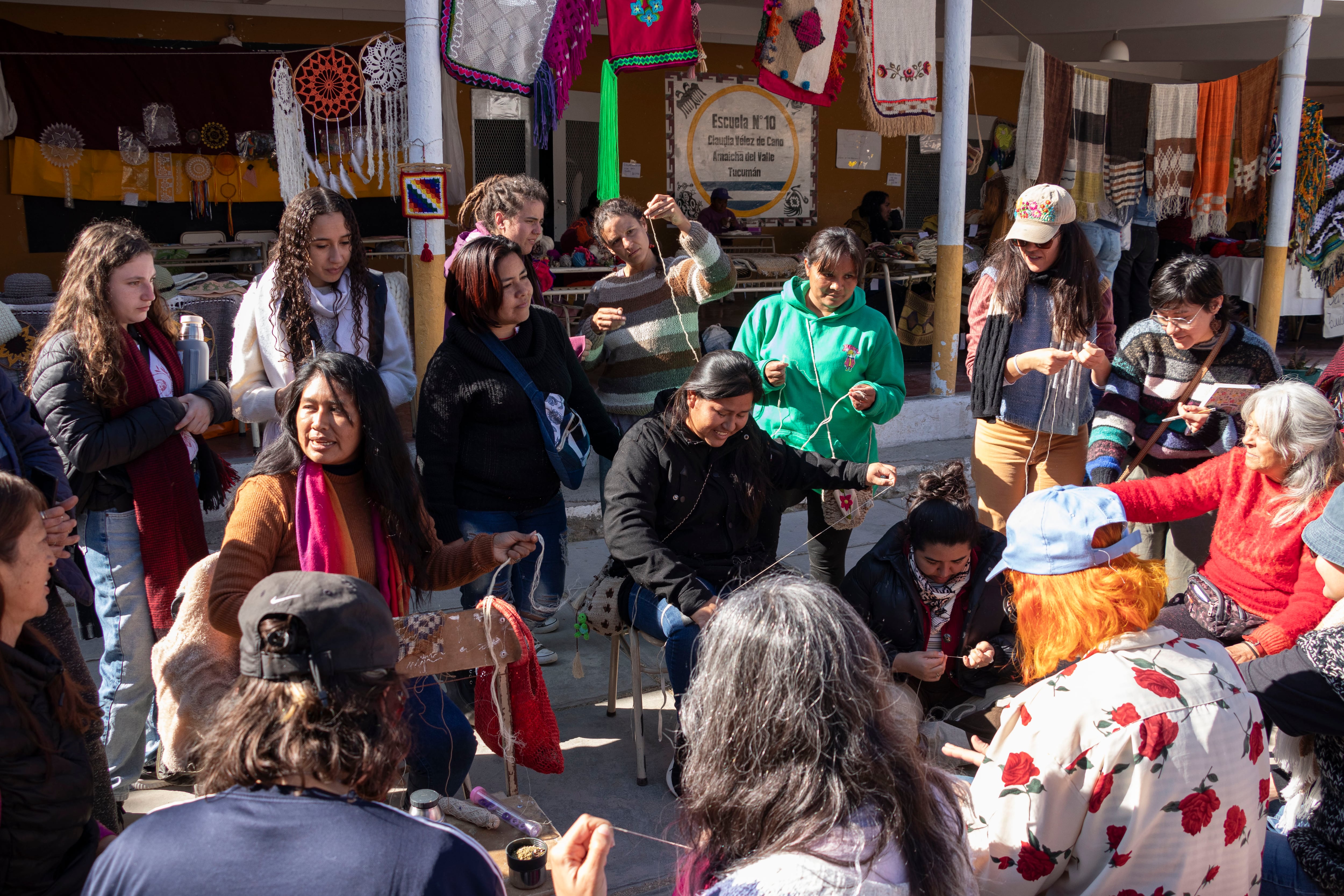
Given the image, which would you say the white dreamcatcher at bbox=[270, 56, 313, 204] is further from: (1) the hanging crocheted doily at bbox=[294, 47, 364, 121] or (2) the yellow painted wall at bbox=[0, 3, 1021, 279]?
(2) the yellow painted wall at bbox=[0, 3, 1021, 279]

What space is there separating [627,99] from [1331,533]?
8.47 metres

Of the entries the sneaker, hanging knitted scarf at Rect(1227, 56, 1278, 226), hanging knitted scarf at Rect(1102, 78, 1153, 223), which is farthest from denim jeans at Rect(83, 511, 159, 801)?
hanging knitted scarf at Rect(1227, 56, 1278, 226)

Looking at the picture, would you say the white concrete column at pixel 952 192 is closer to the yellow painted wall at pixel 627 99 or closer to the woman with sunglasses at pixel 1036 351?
the yellow painted wall at pixel 627 99

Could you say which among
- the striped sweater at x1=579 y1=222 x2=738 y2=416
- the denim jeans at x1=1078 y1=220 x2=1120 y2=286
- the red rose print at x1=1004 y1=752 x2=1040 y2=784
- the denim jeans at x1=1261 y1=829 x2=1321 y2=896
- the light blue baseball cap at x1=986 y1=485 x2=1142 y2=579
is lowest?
the denim jeans at x1=1261 y1=829 x2=1321 y2=896

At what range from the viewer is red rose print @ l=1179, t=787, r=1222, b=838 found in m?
1.87

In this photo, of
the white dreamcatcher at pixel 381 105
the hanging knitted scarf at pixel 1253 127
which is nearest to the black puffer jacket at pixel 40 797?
the white dreamcatcher at pixel 381 105

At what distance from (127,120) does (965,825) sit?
7.52 m

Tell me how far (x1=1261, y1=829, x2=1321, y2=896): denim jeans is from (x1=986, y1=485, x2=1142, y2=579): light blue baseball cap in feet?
2.58

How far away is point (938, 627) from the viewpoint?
3445 mm

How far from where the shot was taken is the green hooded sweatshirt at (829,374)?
388 cm

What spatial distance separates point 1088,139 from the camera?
7.70 meters

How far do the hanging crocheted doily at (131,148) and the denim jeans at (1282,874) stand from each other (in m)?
7.76

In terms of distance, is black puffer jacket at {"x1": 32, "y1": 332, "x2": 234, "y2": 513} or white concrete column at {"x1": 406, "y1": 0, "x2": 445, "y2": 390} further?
white concrete column at {"x1": 406, "y1": 0, "x2": 445, "y2": 390}

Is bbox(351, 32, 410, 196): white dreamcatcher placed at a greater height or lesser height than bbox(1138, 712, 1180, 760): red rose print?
greater
